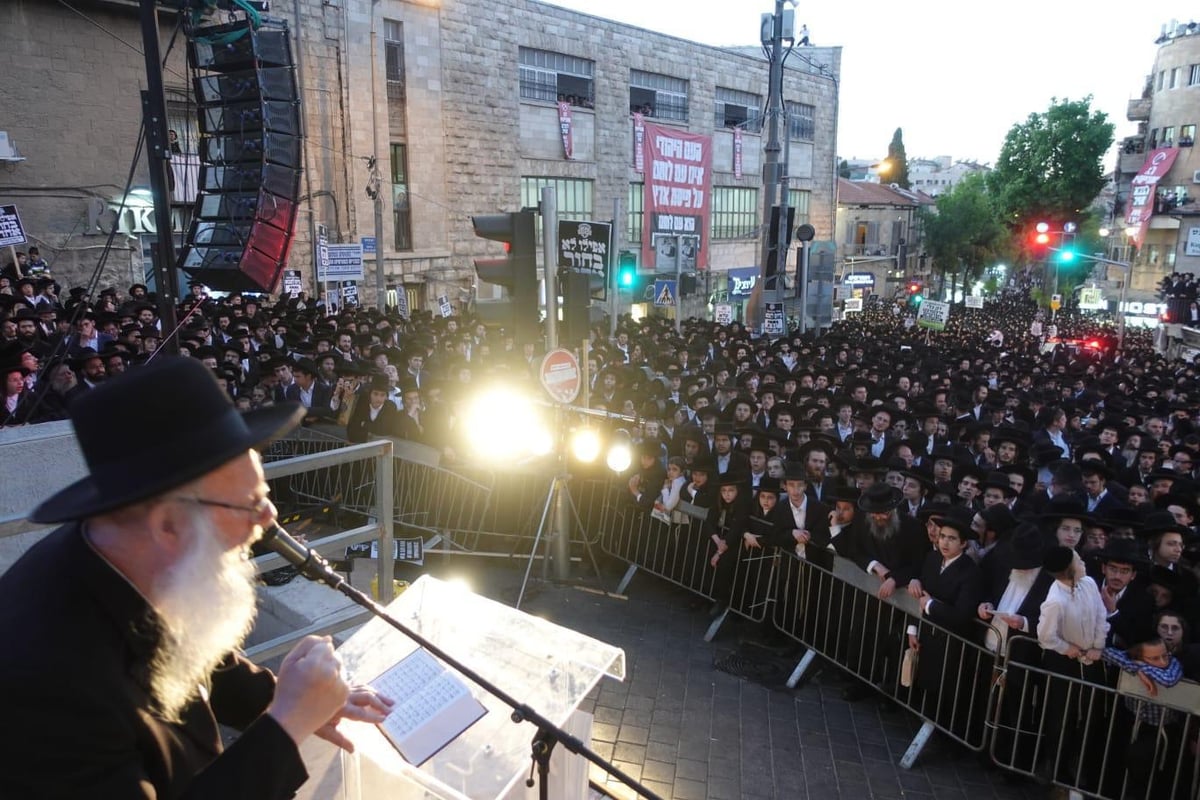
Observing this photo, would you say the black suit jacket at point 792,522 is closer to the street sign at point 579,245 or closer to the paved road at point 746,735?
the paved road at point 746,735

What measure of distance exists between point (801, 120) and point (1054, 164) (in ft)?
79.1

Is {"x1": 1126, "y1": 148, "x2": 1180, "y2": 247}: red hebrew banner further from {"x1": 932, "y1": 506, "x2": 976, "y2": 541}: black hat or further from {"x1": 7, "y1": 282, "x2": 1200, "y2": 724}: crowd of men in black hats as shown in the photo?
{"x1": 932, "y1": 506, "x2": 976, "y2": 541}: black hat

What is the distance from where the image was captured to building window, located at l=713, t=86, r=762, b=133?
121 ft

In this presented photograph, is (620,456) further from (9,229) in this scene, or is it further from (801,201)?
(801,201)

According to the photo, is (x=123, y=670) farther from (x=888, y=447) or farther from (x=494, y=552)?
(x=888, y=447)

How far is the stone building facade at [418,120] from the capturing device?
1797cm

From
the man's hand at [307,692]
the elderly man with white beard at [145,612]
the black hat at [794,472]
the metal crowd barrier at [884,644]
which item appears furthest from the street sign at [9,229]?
the man's hand at [307,692]

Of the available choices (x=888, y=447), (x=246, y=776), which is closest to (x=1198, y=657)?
(x=888, y=447)

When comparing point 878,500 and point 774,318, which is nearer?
point 878,500

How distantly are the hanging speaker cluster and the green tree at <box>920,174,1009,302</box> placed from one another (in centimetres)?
5985

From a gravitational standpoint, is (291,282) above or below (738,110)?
below

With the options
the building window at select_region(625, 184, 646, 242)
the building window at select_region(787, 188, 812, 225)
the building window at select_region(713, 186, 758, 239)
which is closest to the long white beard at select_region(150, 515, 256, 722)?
the building window at select_region(625, 184, 646, 242)

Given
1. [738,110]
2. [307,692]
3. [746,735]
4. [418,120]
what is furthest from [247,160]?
[738,110]

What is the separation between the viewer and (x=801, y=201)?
4312 centimetres
